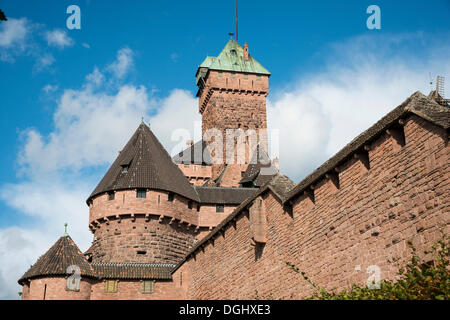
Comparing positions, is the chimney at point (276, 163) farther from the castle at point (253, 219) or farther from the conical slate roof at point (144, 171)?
the conical slate roof at point (144, 171)

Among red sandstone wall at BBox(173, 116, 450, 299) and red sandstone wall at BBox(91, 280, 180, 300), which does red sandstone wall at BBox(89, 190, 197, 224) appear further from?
red sandstone wall at BBox(173, 116, 450, 299)

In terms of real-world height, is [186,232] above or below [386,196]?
above

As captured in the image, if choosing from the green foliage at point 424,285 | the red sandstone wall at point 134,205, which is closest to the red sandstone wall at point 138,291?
the red sandstone wall at point 134,205

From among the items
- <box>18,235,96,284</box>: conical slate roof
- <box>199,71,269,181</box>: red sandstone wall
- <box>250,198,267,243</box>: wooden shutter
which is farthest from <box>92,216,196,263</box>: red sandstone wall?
<box>199,71,269,181</box>: red sandstone wall

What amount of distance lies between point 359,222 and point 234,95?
37.1m

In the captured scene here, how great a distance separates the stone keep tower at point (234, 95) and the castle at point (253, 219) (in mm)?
1314

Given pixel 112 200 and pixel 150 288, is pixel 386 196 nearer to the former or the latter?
pixel 150 288

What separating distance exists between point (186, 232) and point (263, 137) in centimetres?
1793

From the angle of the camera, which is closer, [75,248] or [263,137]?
[75,248]

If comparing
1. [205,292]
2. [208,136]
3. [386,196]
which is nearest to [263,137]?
[208,136]

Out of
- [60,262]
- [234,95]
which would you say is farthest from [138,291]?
[234,95]

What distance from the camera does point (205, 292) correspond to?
64.0 ft

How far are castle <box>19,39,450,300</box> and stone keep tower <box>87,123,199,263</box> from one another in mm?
54

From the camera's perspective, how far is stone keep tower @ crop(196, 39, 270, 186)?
46281mm
